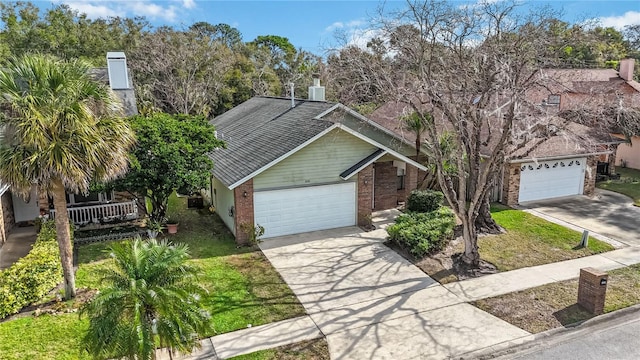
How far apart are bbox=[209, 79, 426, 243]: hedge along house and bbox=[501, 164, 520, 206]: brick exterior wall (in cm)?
425

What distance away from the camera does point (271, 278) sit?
13180 mm

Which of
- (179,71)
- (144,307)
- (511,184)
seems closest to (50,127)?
(144,307)

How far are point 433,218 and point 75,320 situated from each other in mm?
11793

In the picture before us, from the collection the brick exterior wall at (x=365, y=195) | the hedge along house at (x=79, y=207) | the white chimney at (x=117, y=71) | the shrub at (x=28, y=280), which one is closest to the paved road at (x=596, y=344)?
the brick exterior wall at (x=365, y=195)

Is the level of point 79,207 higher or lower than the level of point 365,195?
lower

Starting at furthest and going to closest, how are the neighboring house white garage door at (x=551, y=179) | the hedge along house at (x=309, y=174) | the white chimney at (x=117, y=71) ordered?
the neighboring house white garage door at (x=551, y=179) → the white chimney at (x=117, y=71) → the hedge along house at (x=309, y=174)

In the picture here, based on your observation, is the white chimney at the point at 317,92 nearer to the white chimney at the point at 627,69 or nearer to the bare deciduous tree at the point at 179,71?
the bare deciduous tree at the point at 179,71

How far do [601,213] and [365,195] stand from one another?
35.1ft

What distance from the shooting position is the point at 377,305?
11602mm

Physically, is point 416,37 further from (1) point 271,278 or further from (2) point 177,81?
(2) point 177,81

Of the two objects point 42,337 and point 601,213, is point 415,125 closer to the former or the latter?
point 601,213

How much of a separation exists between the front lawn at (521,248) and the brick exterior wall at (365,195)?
3746 mm

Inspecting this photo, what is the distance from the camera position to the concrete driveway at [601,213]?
17.2 meters

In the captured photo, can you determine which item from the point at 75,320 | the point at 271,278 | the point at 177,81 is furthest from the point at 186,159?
the point at 177,81
